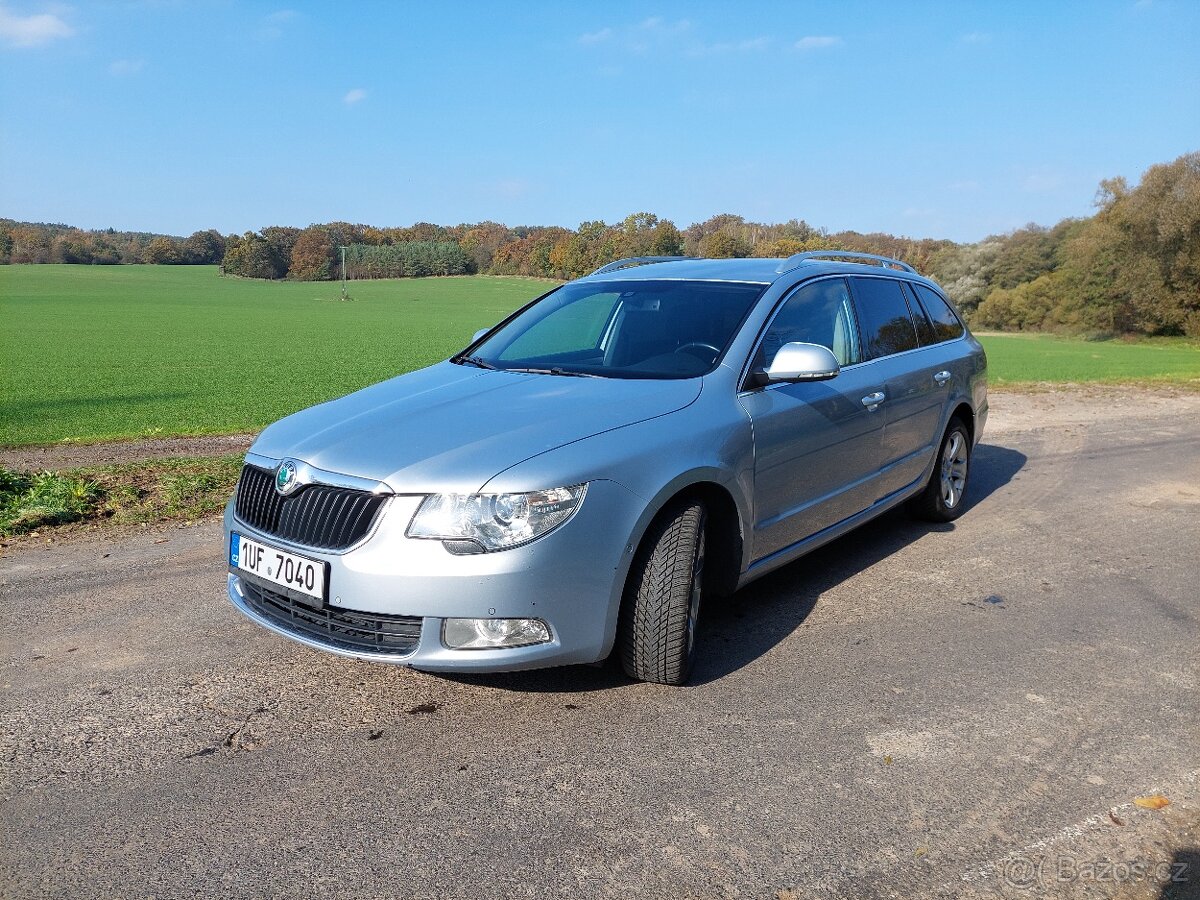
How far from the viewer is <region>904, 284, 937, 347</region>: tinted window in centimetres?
596

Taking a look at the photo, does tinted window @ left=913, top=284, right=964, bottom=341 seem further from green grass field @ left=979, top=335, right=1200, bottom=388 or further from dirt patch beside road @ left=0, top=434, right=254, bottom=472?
green grass field @ left=979, top=335, right=1200, bottom=388

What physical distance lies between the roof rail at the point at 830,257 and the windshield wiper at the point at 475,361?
5.15 feet

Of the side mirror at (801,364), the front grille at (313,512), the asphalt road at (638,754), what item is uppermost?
the side mirror at (801,364)

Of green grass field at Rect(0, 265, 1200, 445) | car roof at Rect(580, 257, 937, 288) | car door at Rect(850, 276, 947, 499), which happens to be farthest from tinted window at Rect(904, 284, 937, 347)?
green grass field at Rect(0, 265, 1200, 445)

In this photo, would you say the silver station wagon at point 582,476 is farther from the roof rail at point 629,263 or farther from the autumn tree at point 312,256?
the autumn tree at point 312,256

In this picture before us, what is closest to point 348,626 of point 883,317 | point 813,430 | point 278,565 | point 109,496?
point 278,565

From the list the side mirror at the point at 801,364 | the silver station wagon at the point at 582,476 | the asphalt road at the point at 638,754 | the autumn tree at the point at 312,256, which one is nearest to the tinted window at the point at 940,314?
the silver station wagon at the point at 582,476

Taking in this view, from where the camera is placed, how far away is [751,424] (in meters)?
3.98

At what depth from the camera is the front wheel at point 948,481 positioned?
6.19 metres

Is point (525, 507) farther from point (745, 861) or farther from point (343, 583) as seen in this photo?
point (745, 861)

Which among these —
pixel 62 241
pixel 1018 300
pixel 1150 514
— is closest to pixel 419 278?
pixel 62 241

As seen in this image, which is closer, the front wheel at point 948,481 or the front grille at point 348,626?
the front grille at point 348,626

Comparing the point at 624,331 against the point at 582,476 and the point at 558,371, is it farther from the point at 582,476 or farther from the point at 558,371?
the point at 582,476

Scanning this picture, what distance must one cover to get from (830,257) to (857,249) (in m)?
7.69
